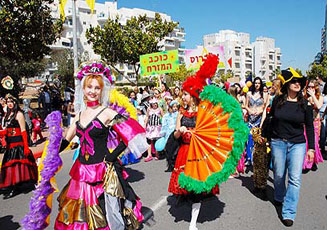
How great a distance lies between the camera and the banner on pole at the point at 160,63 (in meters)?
13.9

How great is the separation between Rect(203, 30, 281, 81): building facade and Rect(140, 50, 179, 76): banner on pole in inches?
3001

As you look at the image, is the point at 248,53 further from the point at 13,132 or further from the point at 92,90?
the point at 92,90

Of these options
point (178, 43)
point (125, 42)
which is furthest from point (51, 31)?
point (178, 43)

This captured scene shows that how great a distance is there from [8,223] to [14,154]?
1663 millimetres

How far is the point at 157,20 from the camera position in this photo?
25.8m

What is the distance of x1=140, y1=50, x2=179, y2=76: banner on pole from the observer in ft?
45.5

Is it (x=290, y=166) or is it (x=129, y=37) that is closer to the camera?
(x=290, y=166)

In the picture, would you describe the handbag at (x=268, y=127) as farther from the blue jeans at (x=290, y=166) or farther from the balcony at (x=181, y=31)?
the balcony at (x=181, y=31)

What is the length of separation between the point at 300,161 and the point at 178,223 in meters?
1.90

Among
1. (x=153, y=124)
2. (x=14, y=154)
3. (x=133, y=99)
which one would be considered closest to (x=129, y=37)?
(x=133, y=99)

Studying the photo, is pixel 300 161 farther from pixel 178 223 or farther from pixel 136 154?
pixel 136 154

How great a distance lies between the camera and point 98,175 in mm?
2941

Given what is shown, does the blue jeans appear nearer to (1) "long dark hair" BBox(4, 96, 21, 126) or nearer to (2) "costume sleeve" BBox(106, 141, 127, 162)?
(2) "costume sleeve" BBox(106, 141, 127, 162)

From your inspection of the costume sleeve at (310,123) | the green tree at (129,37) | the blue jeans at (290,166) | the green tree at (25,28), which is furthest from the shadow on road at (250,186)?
the green tree at (129,37)
